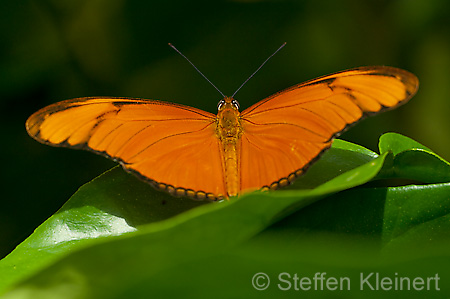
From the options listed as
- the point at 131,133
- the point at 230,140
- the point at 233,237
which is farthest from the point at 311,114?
the point at 233,237

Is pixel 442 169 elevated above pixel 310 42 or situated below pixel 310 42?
below

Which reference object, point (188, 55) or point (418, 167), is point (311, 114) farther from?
point (188, 55)

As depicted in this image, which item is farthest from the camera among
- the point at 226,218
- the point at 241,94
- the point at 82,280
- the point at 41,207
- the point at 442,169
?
the point at 241,94

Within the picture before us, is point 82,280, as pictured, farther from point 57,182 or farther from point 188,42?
point 188,42

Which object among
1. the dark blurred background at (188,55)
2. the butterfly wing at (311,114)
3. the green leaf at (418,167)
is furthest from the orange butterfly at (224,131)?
the dark blurred background at (188,55)

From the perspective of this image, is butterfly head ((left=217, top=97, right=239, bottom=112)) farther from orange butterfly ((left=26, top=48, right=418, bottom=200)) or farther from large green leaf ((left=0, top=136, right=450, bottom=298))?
large green leaf ((left=0, top=136, right=450, bottom=298))

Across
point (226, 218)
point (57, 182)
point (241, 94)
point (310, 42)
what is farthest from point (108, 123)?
point (310, 42)

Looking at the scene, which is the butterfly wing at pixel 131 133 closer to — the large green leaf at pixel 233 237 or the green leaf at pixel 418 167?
the large green leaf at pixel 233 237

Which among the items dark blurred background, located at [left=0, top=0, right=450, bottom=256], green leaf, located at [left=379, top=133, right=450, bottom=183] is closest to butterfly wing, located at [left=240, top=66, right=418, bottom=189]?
green leaf, located at [left=379, top=133, right=450, bottom=183]
